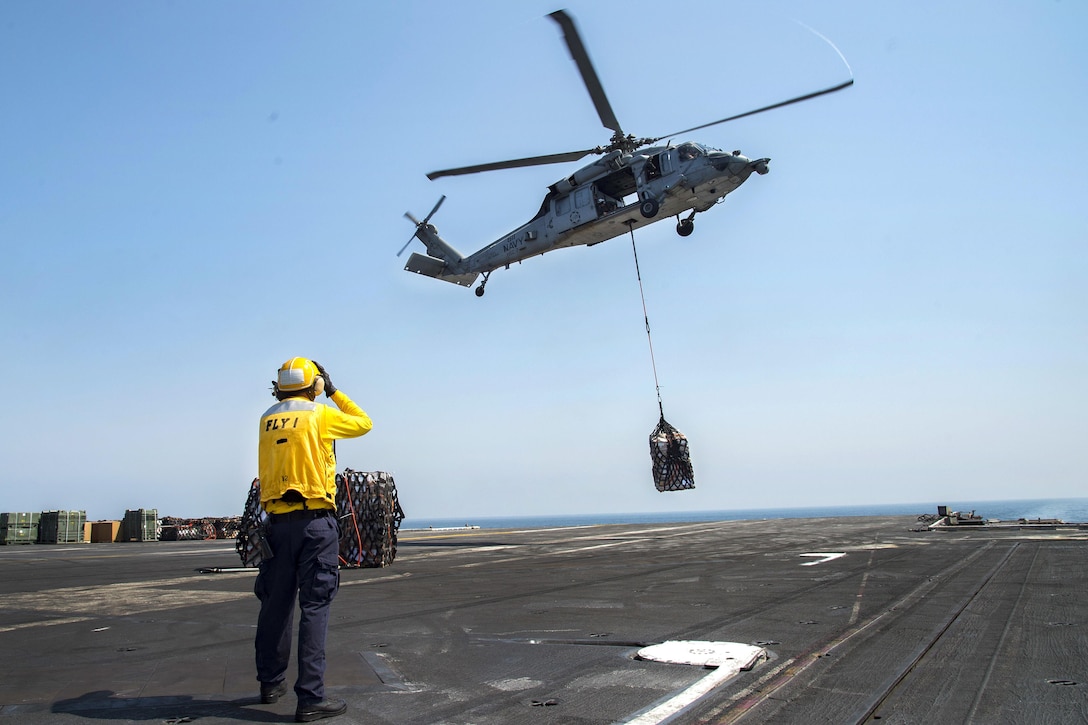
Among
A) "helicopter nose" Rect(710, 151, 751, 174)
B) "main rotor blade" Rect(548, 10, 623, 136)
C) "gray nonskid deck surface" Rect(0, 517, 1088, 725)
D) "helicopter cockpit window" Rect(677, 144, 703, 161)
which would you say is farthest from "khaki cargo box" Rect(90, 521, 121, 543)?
"helicopter nose" Rect(710, 151, 751, 174)

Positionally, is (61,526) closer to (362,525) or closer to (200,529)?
(200,529)

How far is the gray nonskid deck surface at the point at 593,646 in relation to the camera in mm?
4594

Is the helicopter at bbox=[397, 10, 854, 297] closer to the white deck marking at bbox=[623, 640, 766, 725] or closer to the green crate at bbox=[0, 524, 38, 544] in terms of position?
the white deck marking at bbox=[623, 640, 766, 725]

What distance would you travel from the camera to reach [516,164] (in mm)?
24125

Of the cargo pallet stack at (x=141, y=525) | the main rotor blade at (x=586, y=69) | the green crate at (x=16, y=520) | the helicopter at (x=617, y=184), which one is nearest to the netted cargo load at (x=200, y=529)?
the cargo pallet stack at (x=141, y=525)

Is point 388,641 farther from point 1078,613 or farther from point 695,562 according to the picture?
point 695,562

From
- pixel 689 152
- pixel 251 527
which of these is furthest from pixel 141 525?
pixel 689 152

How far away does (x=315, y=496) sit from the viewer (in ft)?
17.5

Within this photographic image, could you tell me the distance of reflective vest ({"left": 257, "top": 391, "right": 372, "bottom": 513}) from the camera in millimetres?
5312

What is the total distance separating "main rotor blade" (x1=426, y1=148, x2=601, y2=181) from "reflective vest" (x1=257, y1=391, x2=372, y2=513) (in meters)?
19.6

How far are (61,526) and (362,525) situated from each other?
3169cm

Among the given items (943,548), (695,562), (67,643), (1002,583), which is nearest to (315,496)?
(67,643)

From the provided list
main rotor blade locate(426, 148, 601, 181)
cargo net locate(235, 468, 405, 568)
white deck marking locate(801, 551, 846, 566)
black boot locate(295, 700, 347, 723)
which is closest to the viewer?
black boot locate(295, 700, 347, 723)

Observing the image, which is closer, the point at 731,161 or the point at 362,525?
the point at 362,525
